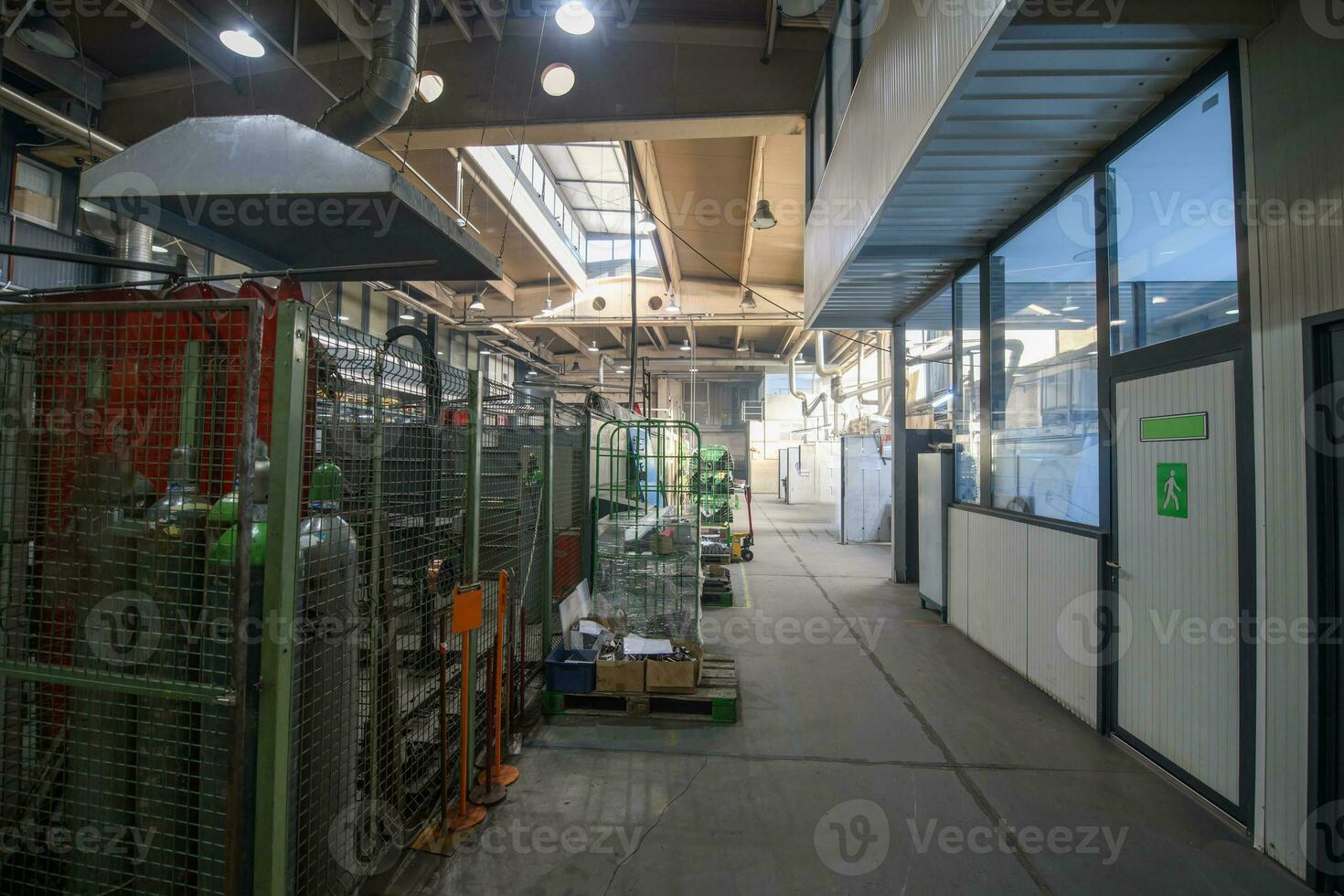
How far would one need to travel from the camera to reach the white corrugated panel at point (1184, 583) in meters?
2.54

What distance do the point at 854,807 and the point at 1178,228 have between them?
11.0ft

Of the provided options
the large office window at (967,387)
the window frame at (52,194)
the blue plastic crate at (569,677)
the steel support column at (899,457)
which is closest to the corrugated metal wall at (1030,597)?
the large office window at (967,387)

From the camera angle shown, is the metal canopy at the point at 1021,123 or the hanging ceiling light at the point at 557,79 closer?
the metal canopy at the point at 1021,123

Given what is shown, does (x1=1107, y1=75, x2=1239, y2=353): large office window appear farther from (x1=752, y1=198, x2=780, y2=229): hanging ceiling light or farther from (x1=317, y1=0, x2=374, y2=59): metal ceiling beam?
(x1=317, y1=0, x2=374, y2=59): metal ceiling beam

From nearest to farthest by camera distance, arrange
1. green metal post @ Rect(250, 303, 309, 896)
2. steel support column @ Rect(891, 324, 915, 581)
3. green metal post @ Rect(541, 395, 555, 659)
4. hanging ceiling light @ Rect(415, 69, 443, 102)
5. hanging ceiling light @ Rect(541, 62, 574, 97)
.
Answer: green metal post @ Rect(250, 303, 309, 896) → green metal post @ Rect(541, 395, 555, 659) → hanging ceiling light @ Rect(415, 69, 443, 102) → hanging ceiling light @ Rect(541, 62, 574, 97) → steel support column @ Rect(891, 324, 915, 581)

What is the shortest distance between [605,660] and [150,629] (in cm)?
245

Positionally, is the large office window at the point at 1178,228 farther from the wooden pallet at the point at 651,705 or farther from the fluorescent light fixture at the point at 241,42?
the fluorescent light fixture at the point at 241,42

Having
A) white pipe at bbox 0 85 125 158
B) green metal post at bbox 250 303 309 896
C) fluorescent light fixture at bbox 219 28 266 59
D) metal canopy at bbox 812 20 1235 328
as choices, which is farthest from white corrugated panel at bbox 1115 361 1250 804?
white pipe at bbox 0 85 125 158

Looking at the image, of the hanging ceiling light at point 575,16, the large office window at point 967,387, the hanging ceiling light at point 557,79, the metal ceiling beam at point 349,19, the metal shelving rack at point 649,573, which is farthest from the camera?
the large office window at point 967,387

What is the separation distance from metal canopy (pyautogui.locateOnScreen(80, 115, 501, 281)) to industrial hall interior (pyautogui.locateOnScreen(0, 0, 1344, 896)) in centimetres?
2

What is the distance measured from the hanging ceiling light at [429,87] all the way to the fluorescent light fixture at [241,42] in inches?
44.6

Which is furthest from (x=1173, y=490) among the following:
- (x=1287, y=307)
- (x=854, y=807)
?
(x=854, y=807)

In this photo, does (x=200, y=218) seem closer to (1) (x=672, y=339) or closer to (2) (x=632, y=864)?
(2) (x=632, y=864)

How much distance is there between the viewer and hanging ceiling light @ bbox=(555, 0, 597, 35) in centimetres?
366
